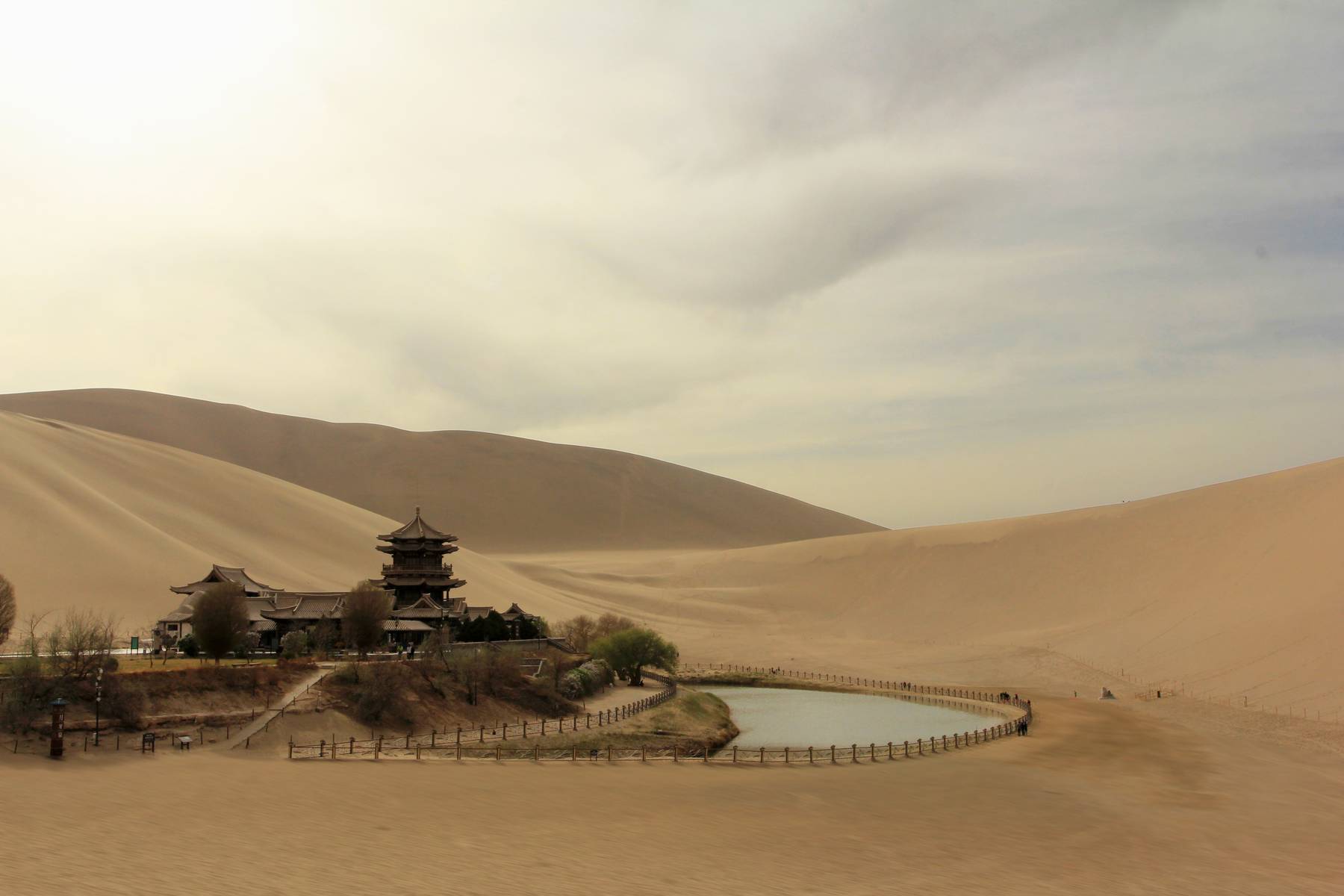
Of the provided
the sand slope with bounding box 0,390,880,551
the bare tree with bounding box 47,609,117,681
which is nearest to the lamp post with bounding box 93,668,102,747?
the bare tree with bounding box 47,609,117,681

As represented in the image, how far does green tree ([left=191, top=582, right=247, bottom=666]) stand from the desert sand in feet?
37.3

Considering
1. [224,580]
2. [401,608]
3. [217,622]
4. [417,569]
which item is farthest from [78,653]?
[417,569]

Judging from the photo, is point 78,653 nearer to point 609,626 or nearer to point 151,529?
point 609,626

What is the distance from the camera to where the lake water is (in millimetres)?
39750

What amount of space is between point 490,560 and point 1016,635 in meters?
53.4

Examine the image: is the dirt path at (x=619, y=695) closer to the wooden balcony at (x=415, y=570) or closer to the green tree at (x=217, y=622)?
the wooden balcony at (x=415, y=570)

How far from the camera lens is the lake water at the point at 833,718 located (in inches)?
1565

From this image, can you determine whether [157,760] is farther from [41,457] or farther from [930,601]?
A: [930,601]

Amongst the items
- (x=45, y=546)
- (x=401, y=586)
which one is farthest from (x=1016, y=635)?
(x=45, y=546)

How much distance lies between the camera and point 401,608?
53906 millimetres

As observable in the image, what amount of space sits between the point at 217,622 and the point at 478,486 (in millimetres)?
144802

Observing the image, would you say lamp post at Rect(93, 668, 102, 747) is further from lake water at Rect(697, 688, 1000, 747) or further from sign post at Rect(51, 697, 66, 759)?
lake water at Rect(697, 688, 1000, 747)

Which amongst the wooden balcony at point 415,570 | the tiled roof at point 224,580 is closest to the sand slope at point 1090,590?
the wooden balcony at point 415,570

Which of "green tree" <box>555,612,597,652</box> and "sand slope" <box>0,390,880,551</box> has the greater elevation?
"sand slope" <box>0,390,880,551</box>
